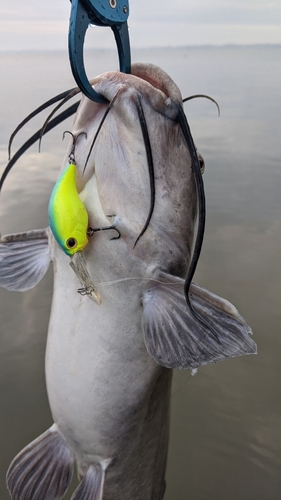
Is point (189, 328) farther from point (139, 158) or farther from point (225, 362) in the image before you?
point (225, 362)

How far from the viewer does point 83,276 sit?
Result: 112 cm

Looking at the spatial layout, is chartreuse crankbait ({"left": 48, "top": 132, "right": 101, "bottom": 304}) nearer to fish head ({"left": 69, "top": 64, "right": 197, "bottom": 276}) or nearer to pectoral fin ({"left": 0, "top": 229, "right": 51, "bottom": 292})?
fish head ({"left": 69, "top": 64, "right": 197, "bottom": 276})

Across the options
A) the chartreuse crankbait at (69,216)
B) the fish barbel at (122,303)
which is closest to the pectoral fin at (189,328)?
the fish barbel at (122,303)

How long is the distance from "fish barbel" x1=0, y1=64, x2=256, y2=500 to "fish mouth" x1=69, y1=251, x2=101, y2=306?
0.04 meters

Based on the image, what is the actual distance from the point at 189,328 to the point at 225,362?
153cm

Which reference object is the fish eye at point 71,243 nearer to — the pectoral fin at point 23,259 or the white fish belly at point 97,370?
the white fish belly at point 97,370

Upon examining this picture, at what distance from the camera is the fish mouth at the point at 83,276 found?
1.11 metres

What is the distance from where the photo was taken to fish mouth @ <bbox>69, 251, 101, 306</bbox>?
1.11m

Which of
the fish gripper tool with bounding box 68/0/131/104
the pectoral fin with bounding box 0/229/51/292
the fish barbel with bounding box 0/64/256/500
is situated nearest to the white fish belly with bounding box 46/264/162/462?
the fish barbel with bounding box 0/64/256/500

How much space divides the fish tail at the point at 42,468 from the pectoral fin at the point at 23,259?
504mm

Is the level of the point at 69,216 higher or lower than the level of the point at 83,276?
higher

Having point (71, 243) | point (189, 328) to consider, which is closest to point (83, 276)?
point (71, 243)

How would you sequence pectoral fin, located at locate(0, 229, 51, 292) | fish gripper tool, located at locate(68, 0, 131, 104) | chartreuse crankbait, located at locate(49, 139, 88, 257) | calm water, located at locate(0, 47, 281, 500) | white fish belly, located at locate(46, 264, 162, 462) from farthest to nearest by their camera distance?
calm water, located at locate(0, 47, 281, 500) → pectoral fin, located at locate(0, 229, 51, 292) → white fish belly, located at locate(46, 264, 162, 462) → chartreuse crankbait, located at locate(49, 139, 88, 257) → fish gripper tool, located at locate(68, 0, 131, 104)

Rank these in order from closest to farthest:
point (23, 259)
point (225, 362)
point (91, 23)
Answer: point (91, 23) < point (23, 259) < point (225, 362)
